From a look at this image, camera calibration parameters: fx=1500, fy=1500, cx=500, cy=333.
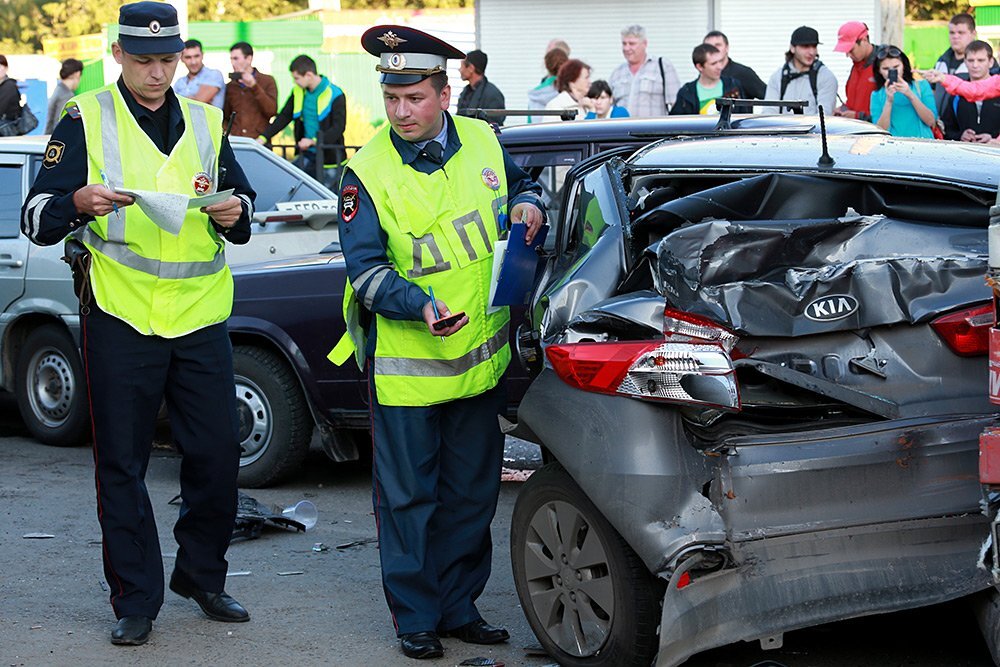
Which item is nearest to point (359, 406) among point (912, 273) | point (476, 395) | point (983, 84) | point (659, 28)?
→ point (476, 395)

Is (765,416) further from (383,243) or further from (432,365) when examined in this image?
(383,243)

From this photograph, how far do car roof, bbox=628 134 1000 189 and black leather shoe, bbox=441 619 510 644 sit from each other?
1.55m

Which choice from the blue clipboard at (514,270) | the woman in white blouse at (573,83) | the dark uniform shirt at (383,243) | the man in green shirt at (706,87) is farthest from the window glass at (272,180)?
the blue clipboard at (514,270)

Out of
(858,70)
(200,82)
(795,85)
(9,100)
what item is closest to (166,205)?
(795,85)

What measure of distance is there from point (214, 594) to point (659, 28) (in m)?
13.0

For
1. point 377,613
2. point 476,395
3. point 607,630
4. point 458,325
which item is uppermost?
point 458,325

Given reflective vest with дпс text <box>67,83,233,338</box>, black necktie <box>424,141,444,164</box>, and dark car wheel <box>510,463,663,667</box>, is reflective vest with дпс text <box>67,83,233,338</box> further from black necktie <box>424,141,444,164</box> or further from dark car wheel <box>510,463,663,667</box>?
dark car wheel <box>510,463,663,667</box>

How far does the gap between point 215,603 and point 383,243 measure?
1.43 m

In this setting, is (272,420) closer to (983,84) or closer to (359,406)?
(359,406)

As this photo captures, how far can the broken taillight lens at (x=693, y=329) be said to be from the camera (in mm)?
3947

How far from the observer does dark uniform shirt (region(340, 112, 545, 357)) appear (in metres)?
4.45

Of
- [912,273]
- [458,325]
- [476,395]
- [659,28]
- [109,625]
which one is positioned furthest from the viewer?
[659,28]

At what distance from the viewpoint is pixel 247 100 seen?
14703 millimetres

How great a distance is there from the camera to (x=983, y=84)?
424 inches
